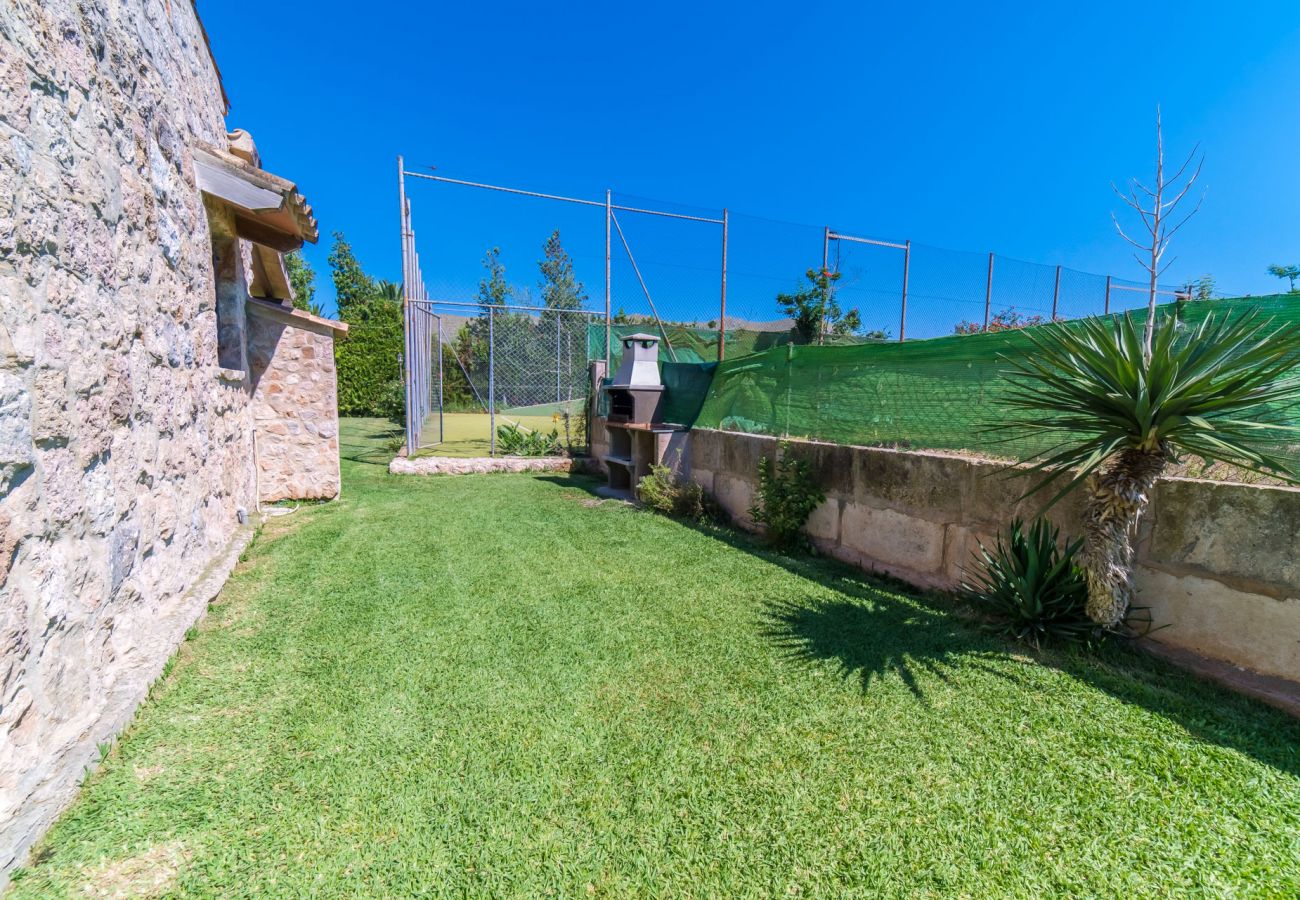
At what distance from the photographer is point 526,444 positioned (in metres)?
9.85

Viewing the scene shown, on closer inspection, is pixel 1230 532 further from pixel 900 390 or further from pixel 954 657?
pixel 900 390

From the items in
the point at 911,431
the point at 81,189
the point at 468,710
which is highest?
the point at 81,189

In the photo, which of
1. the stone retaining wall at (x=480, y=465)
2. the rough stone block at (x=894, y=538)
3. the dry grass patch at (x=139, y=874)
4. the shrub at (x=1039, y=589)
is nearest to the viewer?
the dry grass patch at (x=139, y=874)

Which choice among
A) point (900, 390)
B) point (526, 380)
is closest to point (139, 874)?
point (900, 390)

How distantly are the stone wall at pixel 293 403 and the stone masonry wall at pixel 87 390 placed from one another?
8.23 ft

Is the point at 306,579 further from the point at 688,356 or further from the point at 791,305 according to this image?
the point at 791,305

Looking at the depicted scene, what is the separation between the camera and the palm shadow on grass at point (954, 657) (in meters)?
2.28

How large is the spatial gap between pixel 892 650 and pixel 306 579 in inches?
156

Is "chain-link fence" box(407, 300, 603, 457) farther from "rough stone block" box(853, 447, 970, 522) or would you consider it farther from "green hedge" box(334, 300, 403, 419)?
"green hedge" box(334, 300, 403, 419)

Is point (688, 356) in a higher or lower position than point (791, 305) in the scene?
lower

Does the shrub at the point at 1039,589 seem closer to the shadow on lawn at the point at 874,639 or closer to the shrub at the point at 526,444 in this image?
the shadow on lawn at the point at 874,639

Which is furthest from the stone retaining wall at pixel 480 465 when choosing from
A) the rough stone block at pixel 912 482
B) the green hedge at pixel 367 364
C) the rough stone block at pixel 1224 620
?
the green hedge at pixel 367 364

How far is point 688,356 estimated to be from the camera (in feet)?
33.0

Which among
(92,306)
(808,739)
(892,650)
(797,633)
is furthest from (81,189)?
(892,650)
